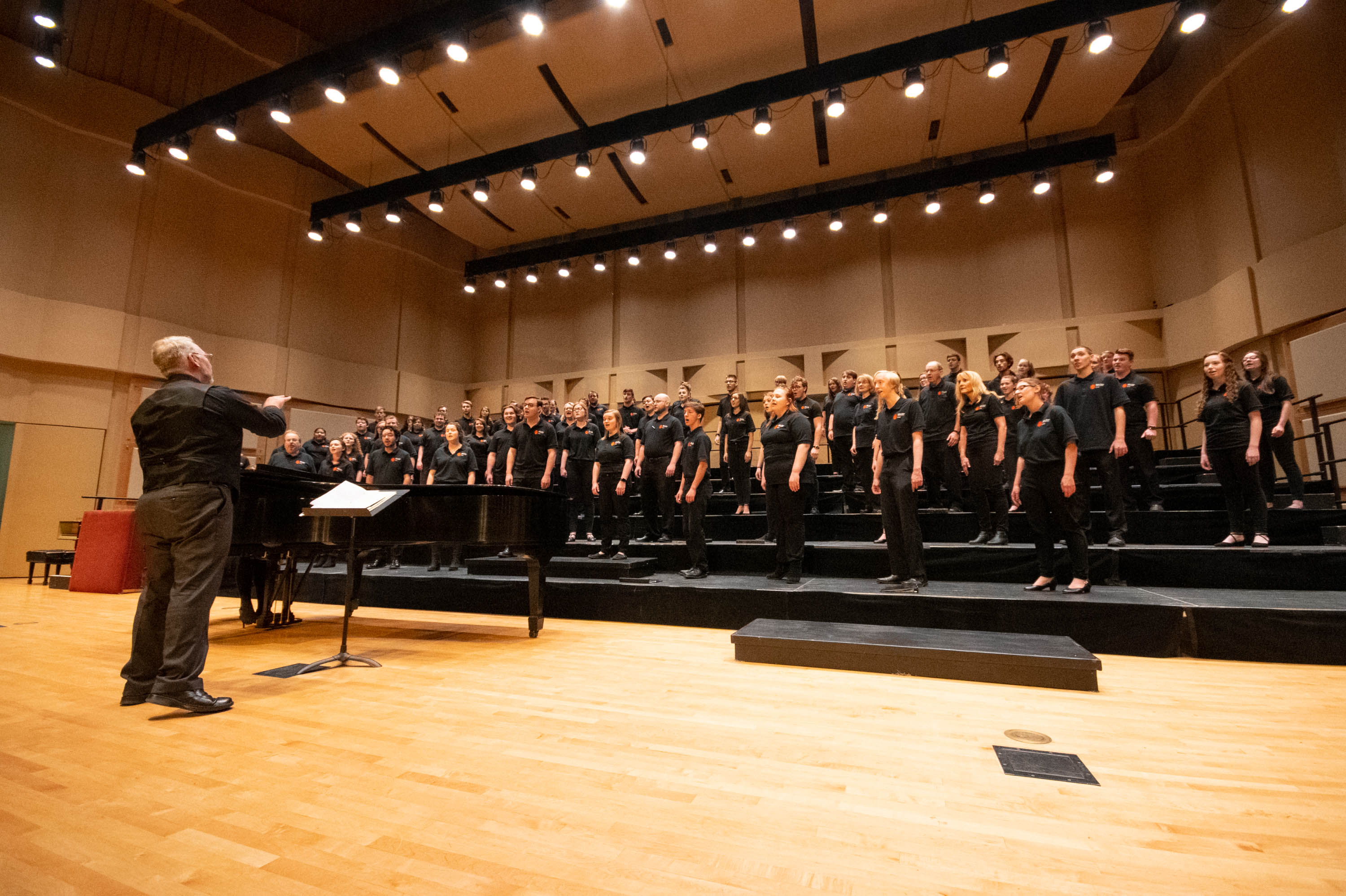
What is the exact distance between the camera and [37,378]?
7219 mm

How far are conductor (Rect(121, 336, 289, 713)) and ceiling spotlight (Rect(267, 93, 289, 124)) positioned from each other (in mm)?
6005

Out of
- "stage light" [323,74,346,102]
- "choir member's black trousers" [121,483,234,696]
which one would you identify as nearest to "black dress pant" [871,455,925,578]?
"choir member's black trousers" [121,483,234,696]

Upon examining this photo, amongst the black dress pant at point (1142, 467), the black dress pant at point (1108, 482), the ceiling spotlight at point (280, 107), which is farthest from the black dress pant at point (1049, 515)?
the ceiling spotlight at point (280, 107)

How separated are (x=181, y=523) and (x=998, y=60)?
7036mm

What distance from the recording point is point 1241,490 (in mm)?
3867

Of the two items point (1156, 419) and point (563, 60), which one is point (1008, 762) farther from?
point (563, 60)

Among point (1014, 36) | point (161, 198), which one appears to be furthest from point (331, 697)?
point (161, 198)

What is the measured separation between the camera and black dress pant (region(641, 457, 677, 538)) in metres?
5.25

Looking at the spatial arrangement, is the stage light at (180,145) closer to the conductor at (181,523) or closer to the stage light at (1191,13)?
the conductor at (181,523)

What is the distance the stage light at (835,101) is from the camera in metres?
6.03

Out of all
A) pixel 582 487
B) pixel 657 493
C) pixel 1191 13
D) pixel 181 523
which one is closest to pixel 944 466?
pixel 657 493

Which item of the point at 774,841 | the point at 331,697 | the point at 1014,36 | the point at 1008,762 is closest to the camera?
the point at 774,841

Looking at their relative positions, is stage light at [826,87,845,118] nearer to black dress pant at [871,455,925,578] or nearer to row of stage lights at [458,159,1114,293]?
row of stage lights at [458,159,1114,293]

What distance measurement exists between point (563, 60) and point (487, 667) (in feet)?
22.1
